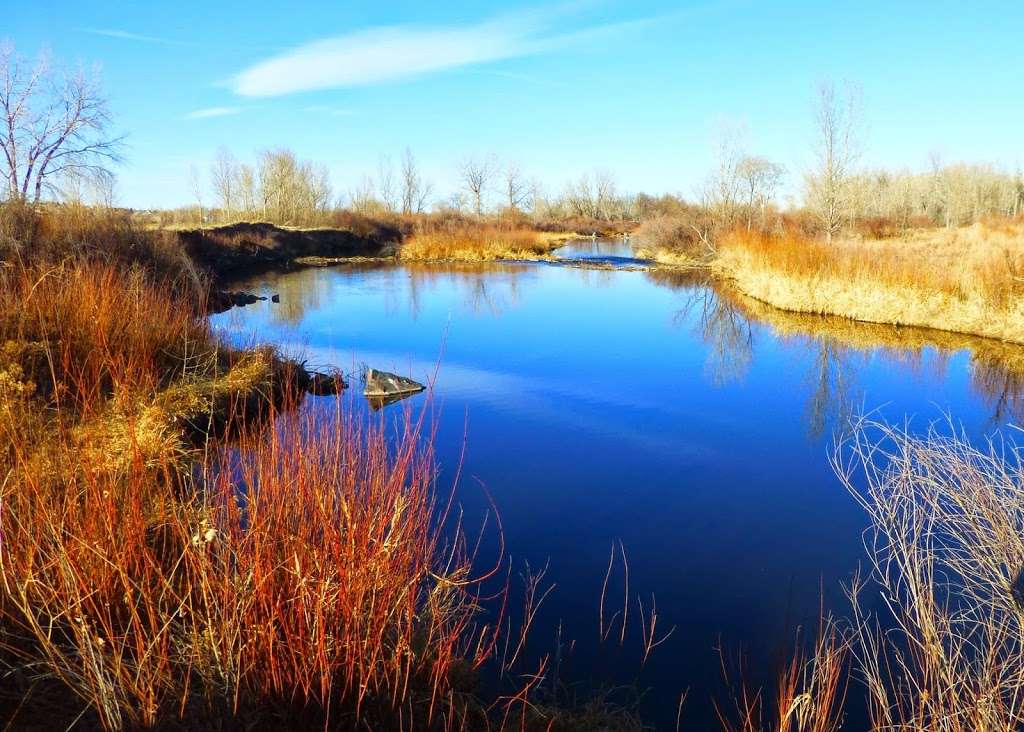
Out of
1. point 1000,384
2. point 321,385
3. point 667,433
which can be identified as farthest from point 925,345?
point 321,385

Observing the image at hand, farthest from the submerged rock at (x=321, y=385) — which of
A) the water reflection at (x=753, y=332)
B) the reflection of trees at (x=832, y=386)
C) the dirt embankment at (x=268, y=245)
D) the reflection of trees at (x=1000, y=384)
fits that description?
the dirt embankment at (x=268, y=245)

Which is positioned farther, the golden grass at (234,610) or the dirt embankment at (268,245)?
the dirt embankment at (268,245)

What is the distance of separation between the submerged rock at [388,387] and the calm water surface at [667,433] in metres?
0.30

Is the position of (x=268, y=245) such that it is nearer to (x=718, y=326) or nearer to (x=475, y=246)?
(x=475, y=246)

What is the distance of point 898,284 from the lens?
A: 12836mm

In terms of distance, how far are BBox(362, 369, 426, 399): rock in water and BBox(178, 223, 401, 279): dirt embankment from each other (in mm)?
11728

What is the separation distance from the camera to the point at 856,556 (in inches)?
185

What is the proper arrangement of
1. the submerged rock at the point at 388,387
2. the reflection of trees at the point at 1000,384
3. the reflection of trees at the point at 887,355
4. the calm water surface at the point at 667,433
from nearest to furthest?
the calm water surface at the point at 667,433 < the reflection of trees at the point at 1000,384 < the reflection of trees at the point at 887,355 < the submerged rock at the point at 388,387

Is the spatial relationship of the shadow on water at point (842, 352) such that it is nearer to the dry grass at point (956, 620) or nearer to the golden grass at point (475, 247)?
the dry grass at point (956, 620)

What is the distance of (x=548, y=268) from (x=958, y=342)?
15818 millimetres

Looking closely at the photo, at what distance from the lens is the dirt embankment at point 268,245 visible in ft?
75.2

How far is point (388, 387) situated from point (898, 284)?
9962 millimetres

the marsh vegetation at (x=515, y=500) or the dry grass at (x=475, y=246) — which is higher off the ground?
the dry grass at (x=475, y=246)

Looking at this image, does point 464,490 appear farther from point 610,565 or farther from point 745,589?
point 745,589
